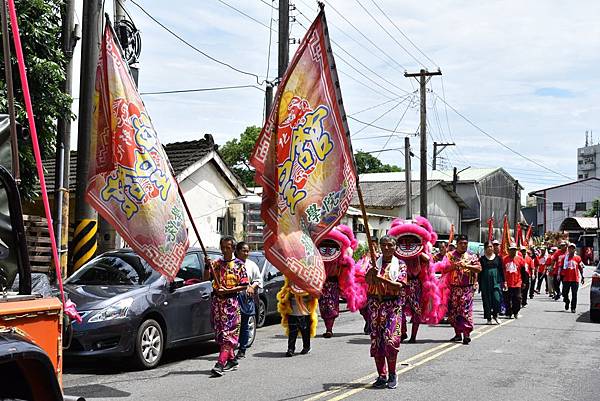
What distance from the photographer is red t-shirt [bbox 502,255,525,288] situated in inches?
692

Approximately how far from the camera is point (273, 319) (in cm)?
1656

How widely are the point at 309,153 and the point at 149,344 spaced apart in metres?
4.08

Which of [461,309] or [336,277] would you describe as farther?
[336,277]

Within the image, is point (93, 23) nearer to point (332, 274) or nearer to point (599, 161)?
point (332, 274)

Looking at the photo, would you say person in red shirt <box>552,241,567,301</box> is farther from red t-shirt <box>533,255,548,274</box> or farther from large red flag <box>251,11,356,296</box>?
large red flag <box>251,11,356,296</box>

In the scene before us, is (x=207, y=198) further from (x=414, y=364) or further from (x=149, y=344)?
(x=414, y=364)

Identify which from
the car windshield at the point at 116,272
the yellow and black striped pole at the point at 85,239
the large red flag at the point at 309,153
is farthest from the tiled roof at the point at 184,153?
the large red flag at the point at 309,153

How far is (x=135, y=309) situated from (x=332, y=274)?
501 centimetres

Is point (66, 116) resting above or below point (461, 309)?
above

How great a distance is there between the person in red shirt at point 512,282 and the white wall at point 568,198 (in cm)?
7326

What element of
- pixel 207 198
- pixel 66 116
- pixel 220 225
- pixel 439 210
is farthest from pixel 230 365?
pixel 439 210

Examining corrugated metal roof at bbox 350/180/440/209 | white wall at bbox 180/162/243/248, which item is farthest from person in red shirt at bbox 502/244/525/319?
corrugated metal roof at bbox 350/180/440/209

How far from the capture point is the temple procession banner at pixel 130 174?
8125mm

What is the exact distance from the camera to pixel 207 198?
2475 centimetres
